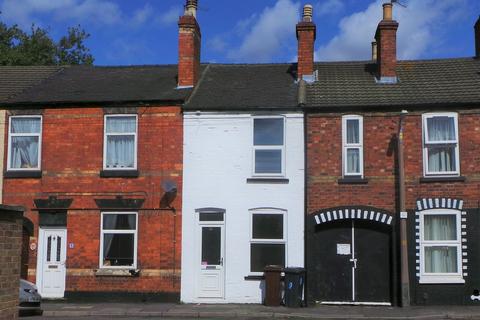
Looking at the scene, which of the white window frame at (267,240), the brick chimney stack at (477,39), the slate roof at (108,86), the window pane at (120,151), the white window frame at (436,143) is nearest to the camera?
the white window frame at (436,143)

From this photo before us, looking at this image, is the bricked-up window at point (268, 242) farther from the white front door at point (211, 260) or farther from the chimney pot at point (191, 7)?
the chimney pot at point (191, 7)

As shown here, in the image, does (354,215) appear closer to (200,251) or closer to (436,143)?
(436,143)

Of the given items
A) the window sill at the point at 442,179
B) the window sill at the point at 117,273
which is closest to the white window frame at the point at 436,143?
the window sill at the point at 442,179

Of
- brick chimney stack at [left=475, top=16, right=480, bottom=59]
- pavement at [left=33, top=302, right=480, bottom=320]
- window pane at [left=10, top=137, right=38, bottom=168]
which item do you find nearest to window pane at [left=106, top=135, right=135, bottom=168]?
window pane at [left=10, top=137, right=38, bottom=168]

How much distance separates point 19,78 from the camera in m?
21.4

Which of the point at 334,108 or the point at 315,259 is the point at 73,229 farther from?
the point at 334,108

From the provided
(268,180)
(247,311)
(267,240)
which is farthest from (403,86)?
(247,311)

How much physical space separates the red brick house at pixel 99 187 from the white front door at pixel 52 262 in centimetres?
3

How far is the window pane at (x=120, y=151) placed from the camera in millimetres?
18375

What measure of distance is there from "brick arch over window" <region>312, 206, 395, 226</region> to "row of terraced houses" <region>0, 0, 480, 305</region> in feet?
0.13

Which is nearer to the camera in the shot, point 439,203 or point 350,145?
point 439,203

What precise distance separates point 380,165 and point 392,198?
1001mm

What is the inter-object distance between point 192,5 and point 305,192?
7.79m

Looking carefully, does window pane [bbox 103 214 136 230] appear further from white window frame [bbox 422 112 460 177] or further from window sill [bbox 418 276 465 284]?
white window frame [bbox 422 112 460 177]
